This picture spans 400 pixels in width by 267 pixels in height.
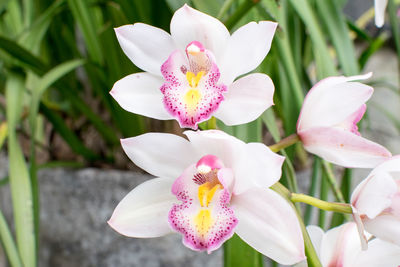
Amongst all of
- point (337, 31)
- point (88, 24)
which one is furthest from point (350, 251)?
point (88, 24)

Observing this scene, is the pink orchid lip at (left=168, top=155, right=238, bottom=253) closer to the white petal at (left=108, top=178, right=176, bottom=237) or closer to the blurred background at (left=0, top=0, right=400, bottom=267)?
the white petal at (left=108, top=178, right=176, bottom=237)

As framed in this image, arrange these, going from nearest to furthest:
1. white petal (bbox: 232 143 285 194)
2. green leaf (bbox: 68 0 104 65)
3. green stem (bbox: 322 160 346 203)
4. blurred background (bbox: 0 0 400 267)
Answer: white petal (bbox: 232 143 285 194) < green stem (bbox: 322 160 346 203) < blurred background (bbox: 0 0 400 267) < green leaf (bbox: 68 0 104 65)

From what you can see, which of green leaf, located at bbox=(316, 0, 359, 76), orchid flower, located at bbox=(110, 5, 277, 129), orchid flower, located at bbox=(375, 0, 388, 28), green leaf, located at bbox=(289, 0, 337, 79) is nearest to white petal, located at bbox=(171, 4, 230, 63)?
orchid flower, located at bbox=(110, 5, 277, 129)

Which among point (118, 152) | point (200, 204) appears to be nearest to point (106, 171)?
point (118, 152)

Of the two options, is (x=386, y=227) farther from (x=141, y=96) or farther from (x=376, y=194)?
(x=141, y=96)

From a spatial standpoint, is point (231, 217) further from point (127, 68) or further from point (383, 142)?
point (383, 142)

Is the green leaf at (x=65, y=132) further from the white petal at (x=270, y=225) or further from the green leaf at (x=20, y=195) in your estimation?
the white petal at (x=270, y=225)
